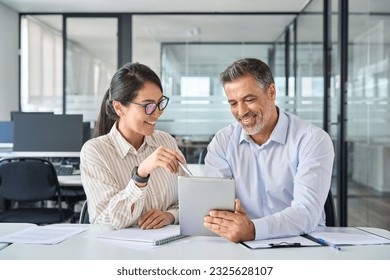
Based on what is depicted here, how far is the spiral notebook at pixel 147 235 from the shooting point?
5.16ft

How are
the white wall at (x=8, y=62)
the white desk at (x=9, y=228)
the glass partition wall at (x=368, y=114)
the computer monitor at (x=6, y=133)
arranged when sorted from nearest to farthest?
1. the white desk at (x=9, y=228)
2. the glass partition wall at (x=368, y=114)
3. the computer monitor at (x=6, y=133)
4. the white wall at (x=8, y=62)

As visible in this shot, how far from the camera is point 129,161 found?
2074mm

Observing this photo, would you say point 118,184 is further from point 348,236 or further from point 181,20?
point 181,20

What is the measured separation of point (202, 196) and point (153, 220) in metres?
0.36

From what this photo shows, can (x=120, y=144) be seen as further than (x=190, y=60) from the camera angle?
No

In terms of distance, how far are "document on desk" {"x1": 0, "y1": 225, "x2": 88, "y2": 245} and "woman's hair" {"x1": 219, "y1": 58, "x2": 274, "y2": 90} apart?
2.57 ft

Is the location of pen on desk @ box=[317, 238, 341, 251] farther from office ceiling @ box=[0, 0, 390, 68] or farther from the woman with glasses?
office ceiling @ box=[0, 0, 390, 68]

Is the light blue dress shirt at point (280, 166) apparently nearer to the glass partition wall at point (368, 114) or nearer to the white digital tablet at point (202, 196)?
the white digital tablet at point (202, 196)

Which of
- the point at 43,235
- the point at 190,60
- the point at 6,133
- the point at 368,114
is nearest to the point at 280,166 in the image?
the point at 43,235

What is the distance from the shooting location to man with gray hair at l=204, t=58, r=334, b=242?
185cm

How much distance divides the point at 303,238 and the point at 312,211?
0.46 ft

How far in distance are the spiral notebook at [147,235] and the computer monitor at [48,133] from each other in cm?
270

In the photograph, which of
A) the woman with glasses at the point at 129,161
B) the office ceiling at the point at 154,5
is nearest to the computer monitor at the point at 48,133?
the woman with glasses at the point at 129,161
